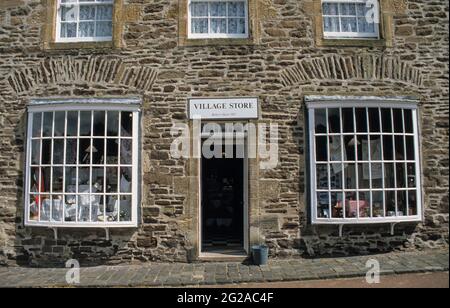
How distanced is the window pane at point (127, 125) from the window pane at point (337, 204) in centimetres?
445

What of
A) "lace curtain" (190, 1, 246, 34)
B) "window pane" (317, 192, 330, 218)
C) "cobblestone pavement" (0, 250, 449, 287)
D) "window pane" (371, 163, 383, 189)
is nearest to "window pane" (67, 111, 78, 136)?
"cobblestone pavement" (0, 250, 449, 287)

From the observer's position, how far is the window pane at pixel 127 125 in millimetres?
8742

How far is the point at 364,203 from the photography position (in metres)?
8.66

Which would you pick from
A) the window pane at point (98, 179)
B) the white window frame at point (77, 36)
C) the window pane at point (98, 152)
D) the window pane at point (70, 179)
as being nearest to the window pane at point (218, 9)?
the white window frame at point (77, 36)

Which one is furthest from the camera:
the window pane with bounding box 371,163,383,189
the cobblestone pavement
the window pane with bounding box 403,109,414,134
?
the window pane with bounding box 403,109,414,134

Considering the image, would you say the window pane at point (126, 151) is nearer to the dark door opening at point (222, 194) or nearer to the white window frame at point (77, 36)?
the white window frame at point (77, 36)

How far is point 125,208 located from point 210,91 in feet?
9.98

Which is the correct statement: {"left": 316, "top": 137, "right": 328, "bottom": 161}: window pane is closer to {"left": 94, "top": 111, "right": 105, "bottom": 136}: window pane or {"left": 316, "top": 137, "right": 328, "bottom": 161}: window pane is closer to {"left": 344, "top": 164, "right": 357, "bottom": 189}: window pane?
{"left": 344, "top": 164, "right": 357, "bottom": 189}: window pane

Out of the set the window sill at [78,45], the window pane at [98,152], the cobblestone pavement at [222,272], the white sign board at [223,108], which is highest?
the window sill at [78,45]

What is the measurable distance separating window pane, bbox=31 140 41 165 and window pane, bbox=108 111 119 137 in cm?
155

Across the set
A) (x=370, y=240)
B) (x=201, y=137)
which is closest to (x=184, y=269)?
(x=201, y=137)

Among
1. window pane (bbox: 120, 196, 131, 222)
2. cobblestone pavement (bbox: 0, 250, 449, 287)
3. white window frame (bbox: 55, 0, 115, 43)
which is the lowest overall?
cobblestone pavement (bbox: 0, 250, 449, 287)

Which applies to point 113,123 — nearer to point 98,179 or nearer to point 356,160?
point 98,179

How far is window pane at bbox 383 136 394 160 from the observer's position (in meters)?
8.79
